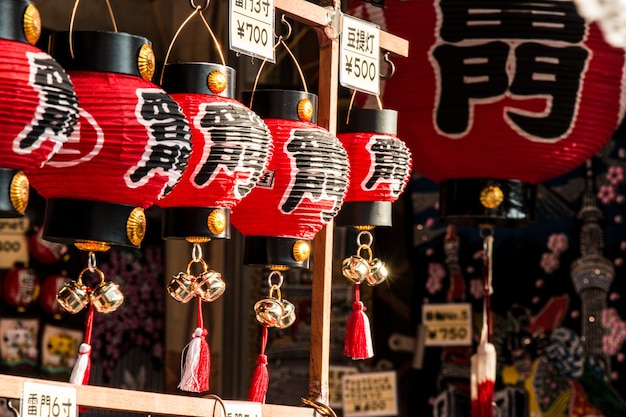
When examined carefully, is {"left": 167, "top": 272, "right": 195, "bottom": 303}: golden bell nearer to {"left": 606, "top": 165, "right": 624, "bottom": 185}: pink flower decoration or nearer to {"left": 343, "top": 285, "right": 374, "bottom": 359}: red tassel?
{"left": 343, "top": 285, "right": 374, "bottom": 359}: red tassel

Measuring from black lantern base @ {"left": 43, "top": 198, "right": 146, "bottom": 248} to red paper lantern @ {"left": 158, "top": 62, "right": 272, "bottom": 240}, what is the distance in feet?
0.78

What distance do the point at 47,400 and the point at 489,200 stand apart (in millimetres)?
2324

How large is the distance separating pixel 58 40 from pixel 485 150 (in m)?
2.09

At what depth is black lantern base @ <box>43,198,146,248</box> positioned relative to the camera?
84.7 inches

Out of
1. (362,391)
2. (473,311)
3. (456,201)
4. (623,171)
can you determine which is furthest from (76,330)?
(623,171)

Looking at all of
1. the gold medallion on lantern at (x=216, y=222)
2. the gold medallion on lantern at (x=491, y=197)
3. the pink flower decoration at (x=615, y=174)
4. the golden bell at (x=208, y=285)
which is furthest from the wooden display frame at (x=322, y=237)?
the pink flower decoration at (x=615, y=174)

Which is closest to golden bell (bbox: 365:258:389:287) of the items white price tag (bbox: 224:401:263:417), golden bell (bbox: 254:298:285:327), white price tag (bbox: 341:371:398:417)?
golden bell (bbox: 254:298:285:327)

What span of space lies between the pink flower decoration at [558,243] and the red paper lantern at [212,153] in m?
3.03

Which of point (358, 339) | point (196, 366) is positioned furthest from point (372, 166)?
point (196, 366)

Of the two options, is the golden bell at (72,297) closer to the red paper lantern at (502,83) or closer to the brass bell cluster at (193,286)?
the brass bell cluster at (193,286)

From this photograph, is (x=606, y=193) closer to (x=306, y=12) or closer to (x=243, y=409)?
(x=306, y=12)

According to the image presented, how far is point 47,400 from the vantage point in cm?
207

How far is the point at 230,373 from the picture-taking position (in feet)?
19.3

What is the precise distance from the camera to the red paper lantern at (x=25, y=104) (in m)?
1.86
